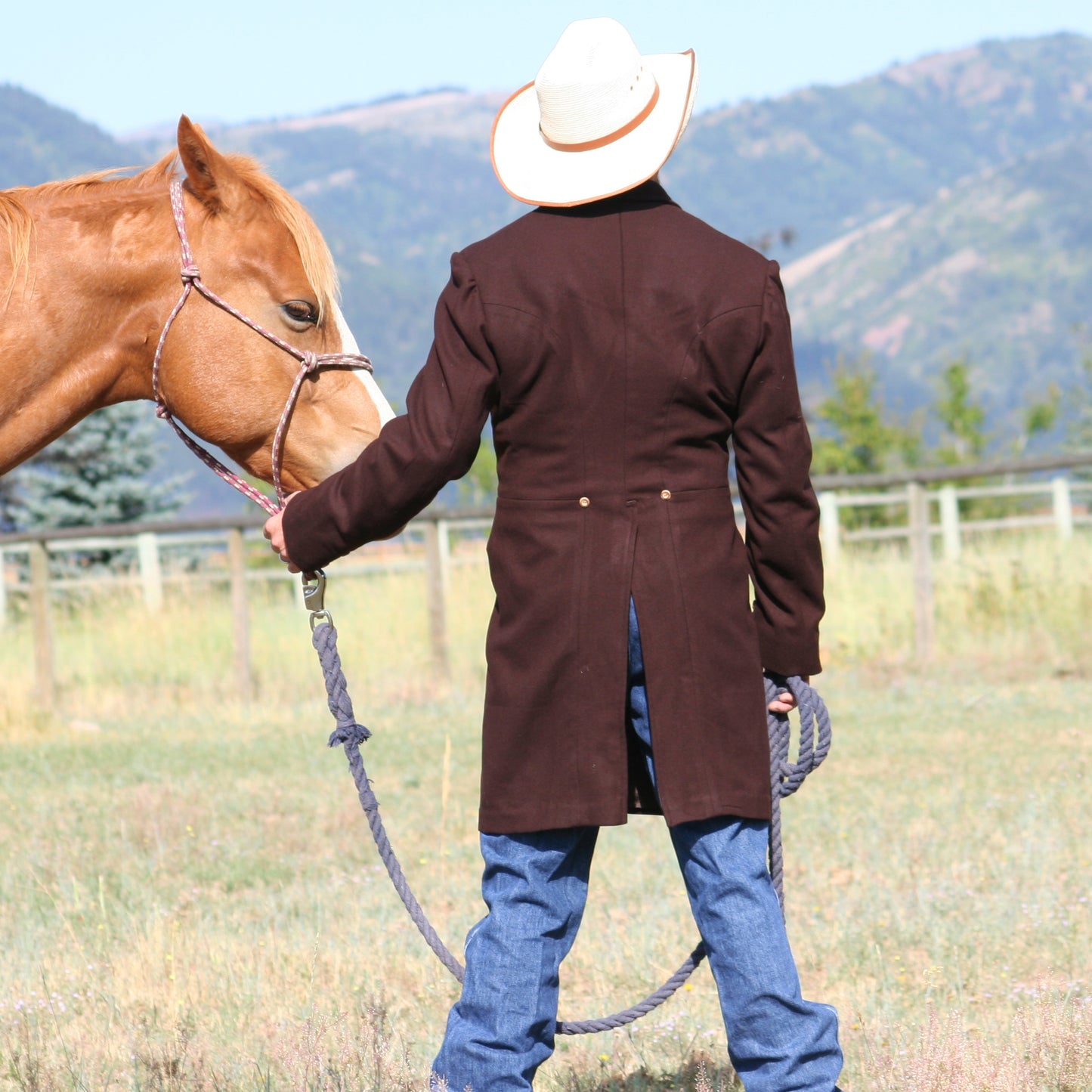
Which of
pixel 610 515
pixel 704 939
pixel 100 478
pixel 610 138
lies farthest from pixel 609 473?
pixel 100 478

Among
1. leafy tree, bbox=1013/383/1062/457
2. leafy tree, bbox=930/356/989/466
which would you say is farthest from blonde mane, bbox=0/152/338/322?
leafy tree, bbox=1013/383/1062/457

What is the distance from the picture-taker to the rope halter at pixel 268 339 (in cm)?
291

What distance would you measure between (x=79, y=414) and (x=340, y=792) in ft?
14.0

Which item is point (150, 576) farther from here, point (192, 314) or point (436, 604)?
point (192, 314)

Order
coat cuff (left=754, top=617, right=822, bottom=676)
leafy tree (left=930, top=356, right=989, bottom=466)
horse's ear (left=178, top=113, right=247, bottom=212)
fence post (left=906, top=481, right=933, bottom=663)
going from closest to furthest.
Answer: coat cuff (left=754, top=617, right=822, bottom=676) < horse's ear (left=178, top=113, right=247, bottom=212) < fence post (left=906, top=481, right=933, bottom=663) < leafy tree (left=930, top=356, right=989, bottom=466)

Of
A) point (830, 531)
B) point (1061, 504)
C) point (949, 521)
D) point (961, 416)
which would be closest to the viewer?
point (830, 531)

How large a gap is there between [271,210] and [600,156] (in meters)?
0.90

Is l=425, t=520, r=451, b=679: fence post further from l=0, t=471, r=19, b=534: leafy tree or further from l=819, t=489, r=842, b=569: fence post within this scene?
l=0, t=471, r=19, b=534: leafy tree

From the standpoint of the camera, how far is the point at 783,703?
2652mm

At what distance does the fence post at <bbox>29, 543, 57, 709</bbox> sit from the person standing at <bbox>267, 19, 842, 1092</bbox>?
8.51 metres

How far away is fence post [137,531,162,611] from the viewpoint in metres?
11.8

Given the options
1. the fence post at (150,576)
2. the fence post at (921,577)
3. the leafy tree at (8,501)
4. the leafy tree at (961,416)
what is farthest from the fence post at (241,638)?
the leafy tree at (961,416)

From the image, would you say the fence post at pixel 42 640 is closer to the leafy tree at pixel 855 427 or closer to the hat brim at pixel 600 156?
the hat brim at pixel 600 156

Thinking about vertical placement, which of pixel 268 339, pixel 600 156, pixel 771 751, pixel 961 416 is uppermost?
pixel 961 416
